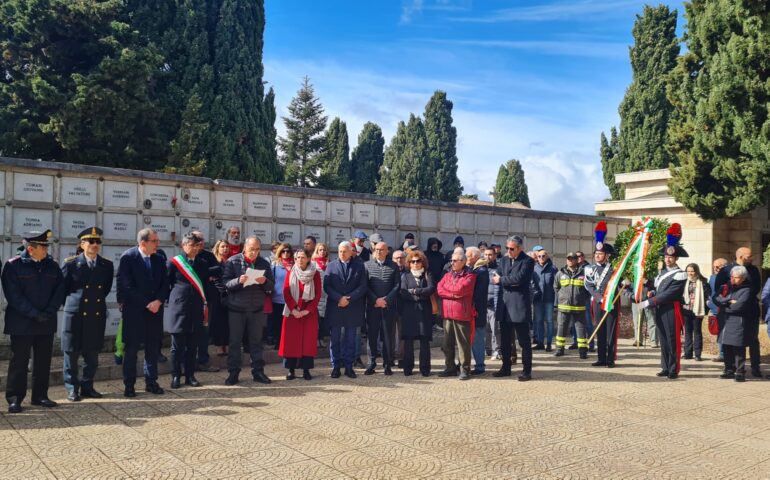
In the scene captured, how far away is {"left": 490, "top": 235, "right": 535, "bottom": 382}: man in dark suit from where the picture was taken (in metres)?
8.30

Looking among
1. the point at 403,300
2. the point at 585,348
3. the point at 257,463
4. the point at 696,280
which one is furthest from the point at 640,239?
the point at 257,463

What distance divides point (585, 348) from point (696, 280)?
215cm

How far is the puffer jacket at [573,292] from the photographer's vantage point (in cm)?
1048

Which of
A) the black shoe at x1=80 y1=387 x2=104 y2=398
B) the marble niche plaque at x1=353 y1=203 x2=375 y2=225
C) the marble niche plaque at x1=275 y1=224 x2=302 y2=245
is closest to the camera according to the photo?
the black shoe at x1=80 y1=387 x2=104 y2=398

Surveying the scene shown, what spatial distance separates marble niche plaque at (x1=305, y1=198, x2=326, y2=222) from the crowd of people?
172 centimetres

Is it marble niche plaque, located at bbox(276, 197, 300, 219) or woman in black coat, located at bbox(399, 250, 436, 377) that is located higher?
marble niche plaque, located at bbox(276, 197, 300, 219)

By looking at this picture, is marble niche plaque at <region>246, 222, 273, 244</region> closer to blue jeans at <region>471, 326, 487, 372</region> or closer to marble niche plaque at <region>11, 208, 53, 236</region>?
marble niche plaque at <region>11, 208, 53, 236</region>

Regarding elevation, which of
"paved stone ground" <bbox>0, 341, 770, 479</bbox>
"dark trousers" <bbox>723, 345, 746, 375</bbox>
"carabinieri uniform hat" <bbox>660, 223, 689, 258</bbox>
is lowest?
"paved stone ground" <bbox>0, 341, 770, 479</bbox>

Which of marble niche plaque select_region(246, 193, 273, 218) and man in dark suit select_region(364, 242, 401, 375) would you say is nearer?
man in dark suit select_region(364, 242, 401, 375)

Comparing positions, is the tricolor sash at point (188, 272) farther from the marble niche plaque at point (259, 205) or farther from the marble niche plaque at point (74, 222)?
the marble niche plaque at point (259, 205)

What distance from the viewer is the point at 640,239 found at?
33.3ft

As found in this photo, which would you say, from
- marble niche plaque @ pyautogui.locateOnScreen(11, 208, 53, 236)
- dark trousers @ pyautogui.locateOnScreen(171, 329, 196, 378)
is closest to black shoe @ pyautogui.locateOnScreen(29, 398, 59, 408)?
dark trousers @ pyautogui.locateOnScreen(171, 329, 196, 378)

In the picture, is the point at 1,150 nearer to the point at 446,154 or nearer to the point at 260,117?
the point at 260,117

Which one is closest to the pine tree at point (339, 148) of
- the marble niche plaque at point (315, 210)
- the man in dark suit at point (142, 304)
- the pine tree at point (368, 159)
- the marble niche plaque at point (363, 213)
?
the pine tree at point (368, 159)
